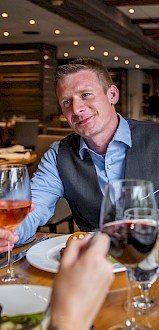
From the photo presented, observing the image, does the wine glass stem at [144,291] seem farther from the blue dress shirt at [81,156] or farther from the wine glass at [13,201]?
the blue dress shirt at [81,156]

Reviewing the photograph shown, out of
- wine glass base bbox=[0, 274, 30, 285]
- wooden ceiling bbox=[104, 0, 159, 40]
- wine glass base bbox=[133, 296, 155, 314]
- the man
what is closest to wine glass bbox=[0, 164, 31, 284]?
wine glass base bbox=[0, 274, 30, 285]

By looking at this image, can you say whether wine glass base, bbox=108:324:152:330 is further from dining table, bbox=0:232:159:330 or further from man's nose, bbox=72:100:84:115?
man's nose, bbox=72:100:84:115

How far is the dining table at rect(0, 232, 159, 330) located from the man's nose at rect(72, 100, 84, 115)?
0.68m

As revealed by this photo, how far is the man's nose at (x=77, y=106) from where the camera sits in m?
1.88

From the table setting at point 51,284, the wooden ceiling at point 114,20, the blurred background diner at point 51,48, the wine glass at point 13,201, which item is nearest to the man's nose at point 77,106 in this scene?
the table setting at point 51,284

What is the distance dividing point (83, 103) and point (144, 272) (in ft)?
3.45

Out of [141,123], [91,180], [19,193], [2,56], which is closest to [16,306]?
[19,193]

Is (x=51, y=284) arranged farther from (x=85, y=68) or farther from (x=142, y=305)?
(x=85, y=68)

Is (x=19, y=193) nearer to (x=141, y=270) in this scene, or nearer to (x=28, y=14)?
(x=141, y=270)

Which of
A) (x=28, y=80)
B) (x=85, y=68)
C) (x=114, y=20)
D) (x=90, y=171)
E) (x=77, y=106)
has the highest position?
(x=114, y=20)

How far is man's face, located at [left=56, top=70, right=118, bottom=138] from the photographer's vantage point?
1902mm

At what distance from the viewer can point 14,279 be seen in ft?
4.03

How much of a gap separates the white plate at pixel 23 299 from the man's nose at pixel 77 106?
946mm

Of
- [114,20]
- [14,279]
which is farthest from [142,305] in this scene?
[114,20]
